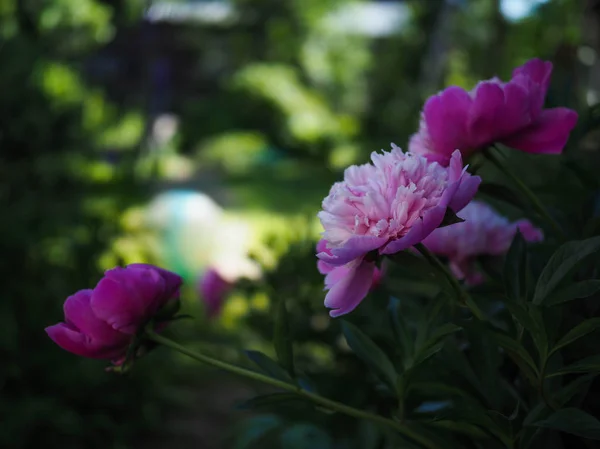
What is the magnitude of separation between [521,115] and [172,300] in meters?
0.31

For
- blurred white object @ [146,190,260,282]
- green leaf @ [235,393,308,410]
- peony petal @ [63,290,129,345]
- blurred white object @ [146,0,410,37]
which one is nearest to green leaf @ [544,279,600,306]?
green leaf @ [235,393,308,410]

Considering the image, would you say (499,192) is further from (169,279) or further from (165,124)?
(165,124)

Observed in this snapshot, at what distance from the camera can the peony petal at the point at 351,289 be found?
0.50 m

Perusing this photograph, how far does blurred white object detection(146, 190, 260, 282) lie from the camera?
5.32m

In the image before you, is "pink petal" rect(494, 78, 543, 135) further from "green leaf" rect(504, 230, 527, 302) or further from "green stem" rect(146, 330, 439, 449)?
"green stem" rect(146, 330, 439, 449)

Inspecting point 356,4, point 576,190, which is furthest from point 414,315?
point 356,4

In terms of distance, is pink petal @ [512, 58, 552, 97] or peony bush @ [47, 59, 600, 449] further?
pink petal @ [512, 58, 552, 97]

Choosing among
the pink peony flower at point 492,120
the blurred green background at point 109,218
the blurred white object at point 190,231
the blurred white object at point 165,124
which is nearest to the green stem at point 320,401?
the pink peony flower at point 492,120

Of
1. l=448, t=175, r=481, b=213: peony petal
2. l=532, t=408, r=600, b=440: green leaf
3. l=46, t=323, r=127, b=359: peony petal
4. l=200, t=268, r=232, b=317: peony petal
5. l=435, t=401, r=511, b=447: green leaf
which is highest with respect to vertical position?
l=448, t=175, r=481, b=213: peony petal

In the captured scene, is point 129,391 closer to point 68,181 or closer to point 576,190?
point 68,181

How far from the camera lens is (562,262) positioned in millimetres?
513

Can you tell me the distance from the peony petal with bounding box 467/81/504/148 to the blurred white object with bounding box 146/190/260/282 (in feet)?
14.6

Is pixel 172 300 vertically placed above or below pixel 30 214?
above

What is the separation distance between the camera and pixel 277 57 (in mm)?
10250
